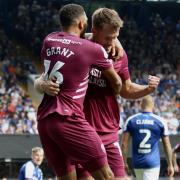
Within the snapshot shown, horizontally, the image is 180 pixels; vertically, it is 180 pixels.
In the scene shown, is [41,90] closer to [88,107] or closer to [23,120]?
[88,107]

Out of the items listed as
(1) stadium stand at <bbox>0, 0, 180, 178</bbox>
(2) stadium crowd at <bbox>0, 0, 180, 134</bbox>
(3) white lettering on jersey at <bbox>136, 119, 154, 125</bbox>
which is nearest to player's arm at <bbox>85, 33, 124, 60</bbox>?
(3) white lettering on jersey at <bbox>136, 119, 154, 125</bbox>

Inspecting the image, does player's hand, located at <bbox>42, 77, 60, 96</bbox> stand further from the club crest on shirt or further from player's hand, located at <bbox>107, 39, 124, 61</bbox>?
player's hand, located at <bbox>107, 39, 124, 61</bbox>

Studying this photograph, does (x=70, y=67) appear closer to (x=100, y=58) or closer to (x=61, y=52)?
(x=61, y=52)

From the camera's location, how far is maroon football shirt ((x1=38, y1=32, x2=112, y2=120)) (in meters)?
5.33

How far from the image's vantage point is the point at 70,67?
5.34 meters

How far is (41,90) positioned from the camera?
5.53 metres

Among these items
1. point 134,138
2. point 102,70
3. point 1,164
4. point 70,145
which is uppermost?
point 102,70

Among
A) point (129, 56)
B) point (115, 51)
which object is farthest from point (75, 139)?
point (129, 56)

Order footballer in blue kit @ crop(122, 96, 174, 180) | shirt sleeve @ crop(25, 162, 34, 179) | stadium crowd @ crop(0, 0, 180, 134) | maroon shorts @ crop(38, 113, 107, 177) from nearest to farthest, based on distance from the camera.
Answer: maroon shorts @ crop(38, 113, 107, 177) → footballer in blue kit @ crop(122, 96, 174, 180) → shirt sleeve @ crop(25, 162, 34, 179) → stadium crowd @ crop(0, 0, 180, 134)

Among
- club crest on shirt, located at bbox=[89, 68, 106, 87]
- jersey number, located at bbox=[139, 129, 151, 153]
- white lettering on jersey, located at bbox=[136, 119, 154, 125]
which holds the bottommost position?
jersey number, located at bbox=[139, 129, 151, 153]

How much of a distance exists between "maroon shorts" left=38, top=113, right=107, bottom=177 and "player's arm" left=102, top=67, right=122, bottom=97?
1.56 ft

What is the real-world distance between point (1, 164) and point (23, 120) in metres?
3.12

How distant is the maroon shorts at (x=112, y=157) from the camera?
5840mm

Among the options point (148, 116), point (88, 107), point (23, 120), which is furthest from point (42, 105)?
point (23, 120)
